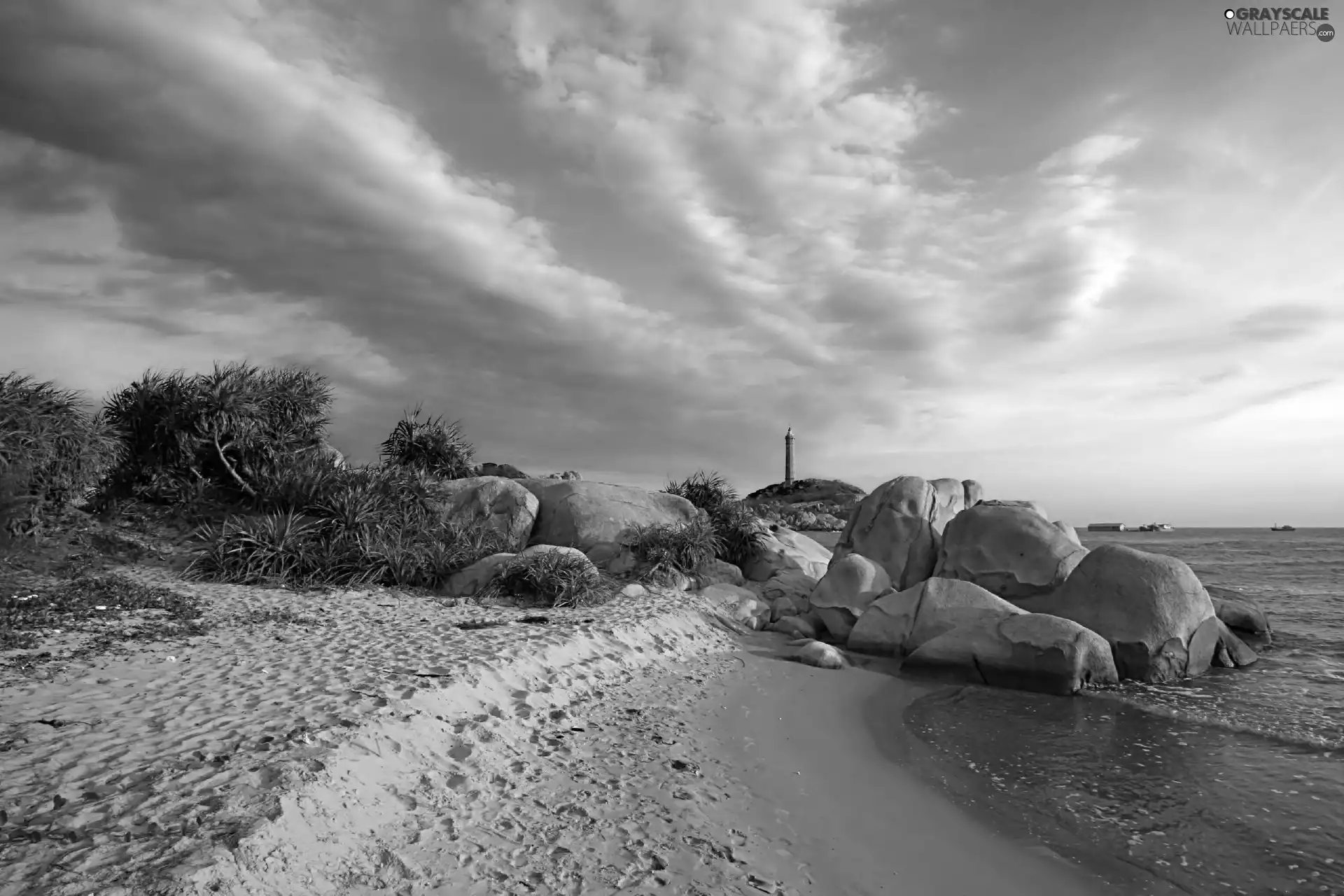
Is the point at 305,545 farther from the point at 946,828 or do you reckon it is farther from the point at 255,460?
the point at 946,828

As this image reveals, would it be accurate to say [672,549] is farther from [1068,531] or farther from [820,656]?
[1068,531]

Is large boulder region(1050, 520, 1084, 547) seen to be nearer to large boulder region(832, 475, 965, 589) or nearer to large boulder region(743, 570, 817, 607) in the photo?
large boulder region(832, 475, 965, 589)

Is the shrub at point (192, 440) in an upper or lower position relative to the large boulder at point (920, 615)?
upper

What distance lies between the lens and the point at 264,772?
14.7ft

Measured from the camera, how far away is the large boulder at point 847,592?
13492 mm

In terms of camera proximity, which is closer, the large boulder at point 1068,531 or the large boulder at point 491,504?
the large boulder at point 1068,531

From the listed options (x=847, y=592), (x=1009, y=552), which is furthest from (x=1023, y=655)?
(x=1009, y=552)

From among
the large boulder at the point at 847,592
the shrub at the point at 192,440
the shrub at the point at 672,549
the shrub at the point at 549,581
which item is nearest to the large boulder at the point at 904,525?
the large boulder at the point at 847,592

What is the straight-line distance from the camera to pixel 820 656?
11.2 meters

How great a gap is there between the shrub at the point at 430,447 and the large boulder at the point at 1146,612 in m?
15.7

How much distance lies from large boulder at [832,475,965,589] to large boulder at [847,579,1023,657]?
3.09 meters

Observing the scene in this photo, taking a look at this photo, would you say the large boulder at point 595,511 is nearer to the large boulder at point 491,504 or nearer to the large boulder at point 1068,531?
the large boulder at point 491,504

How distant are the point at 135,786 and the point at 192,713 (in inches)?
52.8

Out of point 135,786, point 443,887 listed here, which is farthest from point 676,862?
point 135,786
